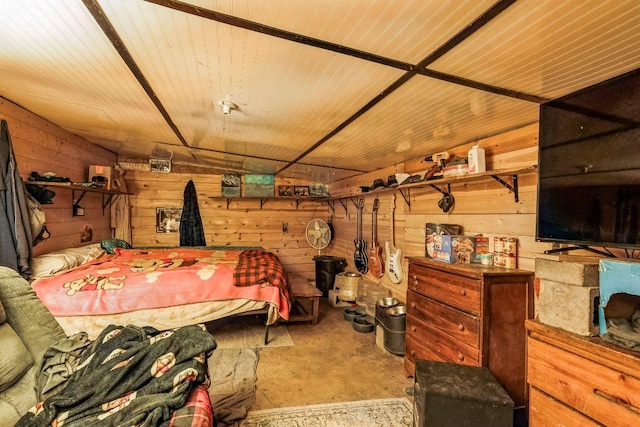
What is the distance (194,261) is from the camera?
346 centimetres

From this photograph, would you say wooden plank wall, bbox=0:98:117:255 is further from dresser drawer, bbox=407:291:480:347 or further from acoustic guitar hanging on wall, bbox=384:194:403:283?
acoustic guitar hanging on wall, bbox=384:194:403:283

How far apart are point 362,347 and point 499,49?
9.10ft

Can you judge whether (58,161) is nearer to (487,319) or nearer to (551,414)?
(487,319)

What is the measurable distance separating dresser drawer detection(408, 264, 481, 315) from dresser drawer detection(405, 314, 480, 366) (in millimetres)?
236

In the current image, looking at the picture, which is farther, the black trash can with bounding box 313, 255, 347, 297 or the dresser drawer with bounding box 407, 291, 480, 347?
the black trash can with bounding box 313, 255, 347, 297

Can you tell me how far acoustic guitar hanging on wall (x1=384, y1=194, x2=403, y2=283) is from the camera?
339 centimetres

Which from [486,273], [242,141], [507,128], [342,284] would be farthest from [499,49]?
[342,284]

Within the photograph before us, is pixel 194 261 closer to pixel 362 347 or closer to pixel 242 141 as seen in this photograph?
pixel 242 141

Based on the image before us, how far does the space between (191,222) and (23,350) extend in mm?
3618

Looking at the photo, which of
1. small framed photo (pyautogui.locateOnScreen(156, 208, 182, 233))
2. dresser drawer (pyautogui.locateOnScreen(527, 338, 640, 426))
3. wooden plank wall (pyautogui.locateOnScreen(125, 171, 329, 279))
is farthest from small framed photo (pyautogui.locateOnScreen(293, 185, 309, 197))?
dresser drawer (pyautogui.locateOnScreen(527, 338, 640, 426))

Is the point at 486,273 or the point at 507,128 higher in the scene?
the point at 507,128

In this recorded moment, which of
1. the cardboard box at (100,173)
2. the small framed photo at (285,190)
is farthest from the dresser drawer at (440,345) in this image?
the cardboard box at (100,173)

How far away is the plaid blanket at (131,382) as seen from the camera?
3.95 ft

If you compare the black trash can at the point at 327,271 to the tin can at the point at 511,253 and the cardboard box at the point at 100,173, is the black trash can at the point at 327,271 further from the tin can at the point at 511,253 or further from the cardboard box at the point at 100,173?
the cardboard box at the point at 100,173
